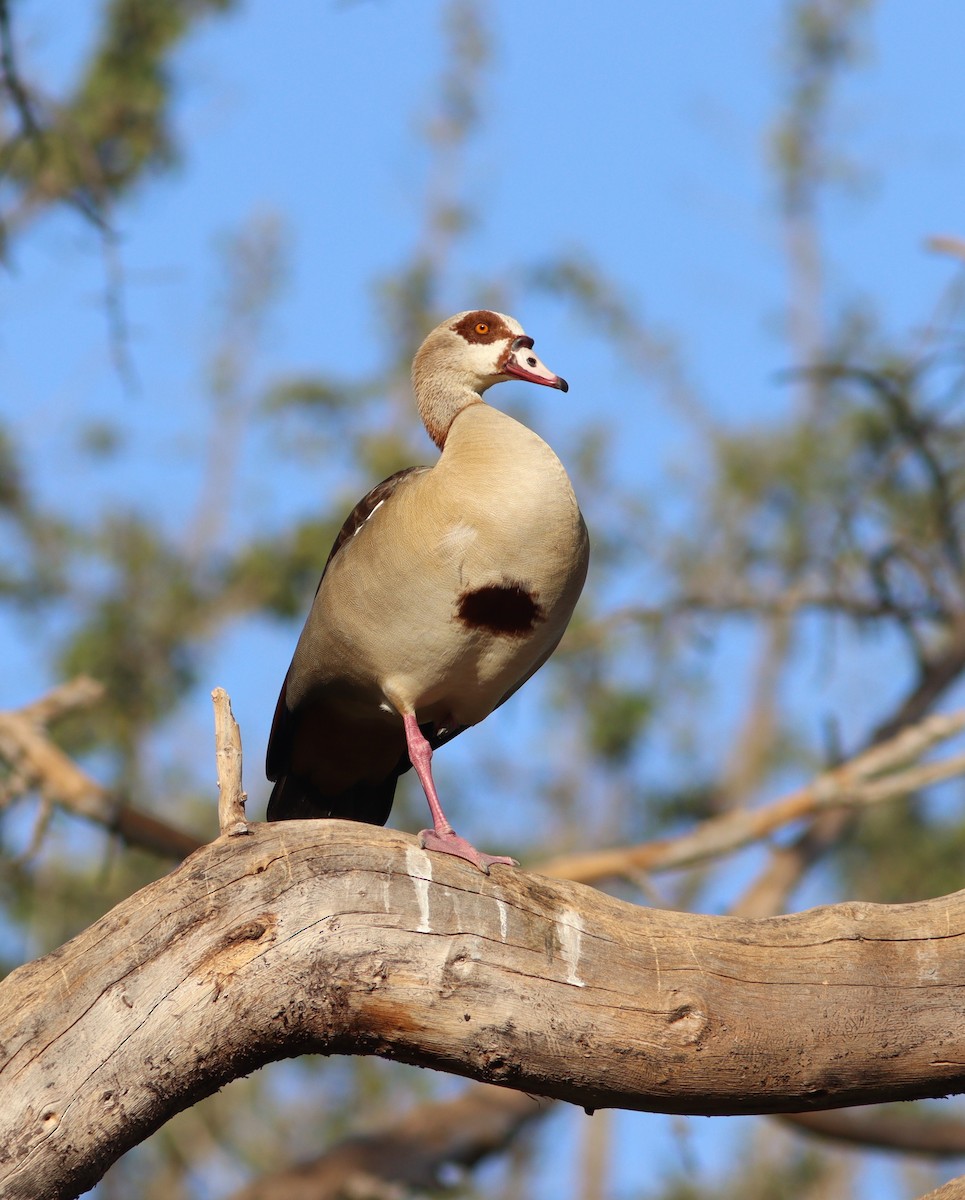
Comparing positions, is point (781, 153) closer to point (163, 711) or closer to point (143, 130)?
point (143, 130)

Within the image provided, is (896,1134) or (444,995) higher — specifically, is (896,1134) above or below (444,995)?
above

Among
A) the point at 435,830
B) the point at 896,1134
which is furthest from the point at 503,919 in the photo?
the point at 896,1134

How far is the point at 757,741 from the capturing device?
15727 millimetres

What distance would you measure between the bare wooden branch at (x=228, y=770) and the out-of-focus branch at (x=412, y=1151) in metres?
3.81

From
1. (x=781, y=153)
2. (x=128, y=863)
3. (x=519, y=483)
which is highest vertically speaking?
(x=781, y=153)

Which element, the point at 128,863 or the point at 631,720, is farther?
the point at 128,863

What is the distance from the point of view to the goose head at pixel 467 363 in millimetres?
4434

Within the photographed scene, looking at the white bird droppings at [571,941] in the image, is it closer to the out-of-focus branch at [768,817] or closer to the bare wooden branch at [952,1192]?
the bare wooden branch at [952,1192]

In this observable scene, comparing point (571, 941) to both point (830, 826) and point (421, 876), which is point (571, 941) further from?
point (830, 826)

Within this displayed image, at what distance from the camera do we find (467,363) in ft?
14.6

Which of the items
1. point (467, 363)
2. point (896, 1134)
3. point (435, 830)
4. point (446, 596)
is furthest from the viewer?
point (896, 1134)

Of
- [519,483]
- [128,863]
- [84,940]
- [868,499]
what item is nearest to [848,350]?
[868,499]

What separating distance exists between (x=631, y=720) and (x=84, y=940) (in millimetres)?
6275

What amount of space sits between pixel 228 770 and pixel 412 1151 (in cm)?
430
